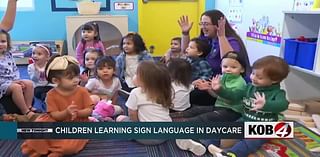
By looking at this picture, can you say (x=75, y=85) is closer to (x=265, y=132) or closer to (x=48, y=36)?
(x=48, y=36)

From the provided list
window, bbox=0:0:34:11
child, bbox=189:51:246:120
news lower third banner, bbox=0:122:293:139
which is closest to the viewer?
news lower third banner, bbox=0:122:293:139

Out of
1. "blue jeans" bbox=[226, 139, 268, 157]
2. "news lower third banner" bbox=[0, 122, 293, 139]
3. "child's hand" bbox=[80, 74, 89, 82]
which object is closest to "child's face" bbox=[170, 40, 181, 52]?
"child's hand" bbox=[80, 74, 89, 82]

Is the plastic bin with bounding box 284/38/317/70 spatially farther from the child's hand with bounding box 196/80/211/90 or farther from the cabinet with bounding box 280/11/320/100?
the child's hand with bounding box 196/80/211/90

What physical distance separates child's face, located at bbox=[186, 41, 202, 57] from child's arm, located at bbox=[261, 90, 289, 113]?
1.08ft

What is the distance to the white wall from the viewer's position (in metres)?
1.01

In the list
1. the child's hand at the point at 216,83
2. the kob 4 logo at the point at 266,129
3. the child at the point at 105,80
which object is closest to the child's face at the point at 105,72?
the child at the point at 105,80

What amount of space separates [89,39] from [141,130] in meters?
0.68

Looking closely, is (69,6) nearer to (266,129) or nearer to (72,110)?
(72,110)

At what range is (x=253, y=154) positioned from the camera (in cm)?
76

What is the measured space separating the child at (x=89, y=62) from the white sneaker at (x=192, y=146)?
15.2 inches

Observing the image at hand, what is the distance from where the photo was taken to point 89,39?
107cm

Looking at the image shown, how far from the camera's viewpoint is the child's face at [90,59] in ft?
3.30

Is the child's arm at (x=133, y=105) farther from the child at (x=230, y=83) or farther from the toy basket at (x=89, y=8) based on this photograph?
the toy basket at (x=89, y=8)

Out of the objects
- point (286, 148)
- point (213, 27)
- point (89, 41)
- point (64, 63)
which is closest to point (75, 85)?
point (64, 63)
